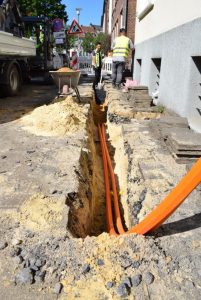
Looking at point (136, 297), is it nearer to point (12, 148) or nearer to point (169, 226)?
point (169, 226)

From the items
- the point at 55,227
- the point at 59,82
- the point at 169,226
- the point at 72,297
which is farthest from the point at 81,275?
the point at 59,82

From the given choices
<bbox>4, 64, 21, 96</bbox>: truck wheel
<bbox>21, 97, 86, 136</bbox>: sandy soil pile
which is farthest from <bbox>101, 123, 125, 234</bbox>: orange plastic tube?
<bbox>4, 64, 21, 96</bbox>: truck wheel

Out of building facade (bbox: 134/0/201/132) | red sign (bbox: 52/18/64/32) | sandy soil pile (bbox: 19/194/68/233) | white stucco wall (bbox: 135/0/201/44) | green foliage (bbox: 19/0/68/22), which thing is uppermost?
green foliage (bbox: 19/0/68/22)

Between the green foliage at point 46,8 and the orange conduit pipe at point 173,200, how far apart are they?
19.2 m

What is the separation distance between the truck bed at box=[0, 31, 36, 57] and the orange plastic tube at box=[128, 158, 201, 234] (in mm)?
6532

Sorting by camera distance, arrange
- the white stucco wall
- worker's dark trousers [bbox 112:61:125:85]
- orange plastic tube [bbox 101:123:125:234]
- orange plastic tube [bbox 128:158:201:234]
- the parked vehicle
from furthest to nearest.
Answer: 1. worker's dark trousers [bbox 112:61:125:85]
2. the parked vehicle
3. the white stucco wall
4. orange plastic tube [bbox 101:123:125:234]
5. orange plastic tube [bbox 128:158:201:234]

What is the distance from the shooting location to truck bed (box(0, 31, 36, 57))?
796cm

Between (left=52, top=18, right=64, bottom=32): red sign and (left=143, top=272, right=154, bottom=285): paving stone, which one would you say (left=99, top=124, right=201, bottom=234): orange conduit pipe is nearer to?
(left=143, top=272, right=154, bottom=285): paving stone

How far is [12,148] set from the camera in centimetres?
476

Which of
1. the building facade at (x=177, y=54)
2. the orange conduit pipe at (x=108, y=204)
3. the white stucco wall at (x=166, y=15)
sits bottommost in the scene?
the orange conduit pipe at (x=108, y=204)

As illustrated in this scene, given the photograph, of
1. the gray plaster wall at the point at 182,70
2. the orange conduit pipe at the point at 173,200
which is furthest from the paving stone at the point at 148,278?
the gray plaster wall at the point at 182,70

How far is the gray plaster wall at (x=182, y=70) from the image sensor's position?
5297mm

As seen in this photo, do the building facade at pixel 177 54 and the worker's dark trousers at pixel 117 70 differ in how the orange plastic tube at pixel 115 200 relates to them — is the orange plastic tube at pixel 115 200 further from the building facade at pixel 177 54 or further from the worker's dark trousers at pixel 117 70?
the worker's dark trousers at pixel 117 70

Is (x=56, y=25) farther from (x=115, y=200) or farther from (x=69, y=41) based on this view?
(x=115, y=200)
